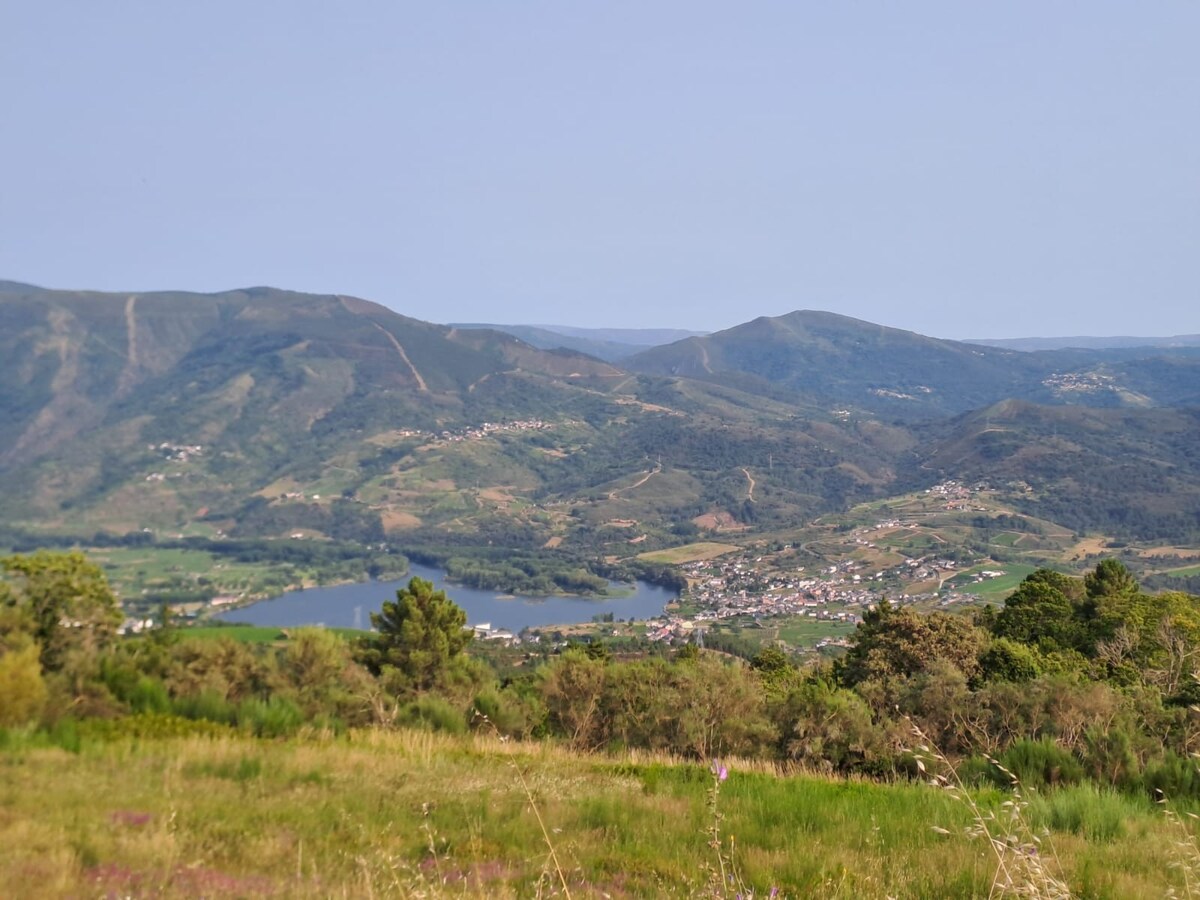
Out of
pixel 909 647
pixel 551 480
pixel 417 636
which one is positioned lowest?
pixel 551 480

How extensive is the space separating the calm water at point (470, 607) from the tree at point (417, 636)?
2224 inches

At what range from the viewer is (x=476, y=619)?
268 ft

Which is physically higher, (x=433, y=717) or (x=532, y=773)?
(x=532, y=773)

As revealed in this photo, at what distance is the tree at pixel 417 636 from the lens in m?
15.4

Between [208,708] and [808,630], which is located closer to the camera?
[208,708]

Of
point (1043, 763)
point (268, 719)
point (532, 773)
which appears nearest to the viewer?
point (532, 773)

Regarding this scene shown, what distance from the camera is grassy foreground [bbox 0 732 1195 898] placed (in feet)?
11.8

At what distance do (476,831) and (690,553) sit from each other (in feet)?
358

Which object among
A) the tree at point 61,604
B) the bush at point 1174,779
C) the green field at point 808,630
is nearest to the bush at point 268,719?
the tree at point 61,604

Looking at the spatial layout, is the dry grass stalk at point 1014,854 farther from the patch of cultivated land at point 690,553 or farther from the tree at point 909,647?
the patch of cultivated land at point 690,553

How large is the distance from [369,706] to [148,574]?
322 feet

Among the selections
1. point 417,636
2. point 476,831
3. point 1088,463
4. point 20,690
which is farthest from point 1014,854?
point 1088,463

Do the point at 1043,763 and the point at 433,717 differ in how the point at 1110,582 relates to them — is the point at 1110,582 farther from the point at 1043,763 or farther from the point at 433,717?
the point at 433,717

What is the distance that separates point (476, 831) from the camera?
14.6ft
